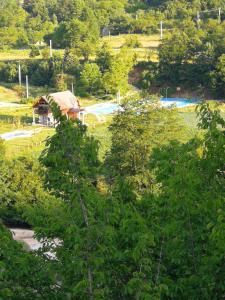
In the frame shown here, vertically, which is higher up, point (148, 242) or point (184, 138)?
point (148, 242)

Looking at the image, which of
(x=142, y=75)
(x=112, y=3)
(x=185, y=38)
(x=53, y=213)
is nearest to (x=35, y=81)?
(x=142, y=75)

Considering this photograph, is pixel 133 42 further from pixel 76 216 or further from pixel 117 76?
pixel 76 216

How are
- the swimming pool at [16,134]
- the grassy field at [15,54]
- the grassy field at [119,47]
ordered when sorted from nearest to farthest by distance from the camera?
the swimming pool at [16,134]
the grassy field at [119,47]
the grassy field at [15,54]

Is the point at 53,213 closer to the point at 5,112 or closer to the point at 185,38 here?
the point at 5,112

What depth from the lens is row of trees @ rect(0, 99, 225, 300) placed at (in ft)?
14.4

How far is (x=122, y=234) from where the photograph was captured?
4.89 m

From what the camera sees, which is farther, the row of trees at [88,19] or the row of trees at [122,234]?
the row of trees at [88,19]

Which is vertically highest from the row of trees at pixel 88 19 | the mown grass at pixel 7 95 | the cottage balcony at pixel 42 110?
the row of trees at pixel 88 19

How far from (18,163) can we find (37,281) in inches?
347

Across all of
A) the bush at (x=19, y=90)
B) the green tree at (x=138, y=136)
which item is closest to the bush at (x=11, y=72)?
the bush at (x=19, y=90)

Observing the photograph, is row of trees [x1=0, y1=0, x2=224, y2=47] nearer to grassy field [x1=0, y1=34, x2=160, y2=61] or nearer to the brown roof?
grassy field [x1=0, y1=34, x2=160, y2=61]

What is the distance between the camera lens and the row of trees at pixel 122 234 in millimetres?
4387

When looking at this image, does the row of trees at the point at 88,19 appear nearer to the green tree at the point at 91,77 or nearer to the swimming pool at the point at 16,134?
the green tree at the point at 91,77

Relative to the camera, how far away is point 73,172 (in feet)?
15.7
